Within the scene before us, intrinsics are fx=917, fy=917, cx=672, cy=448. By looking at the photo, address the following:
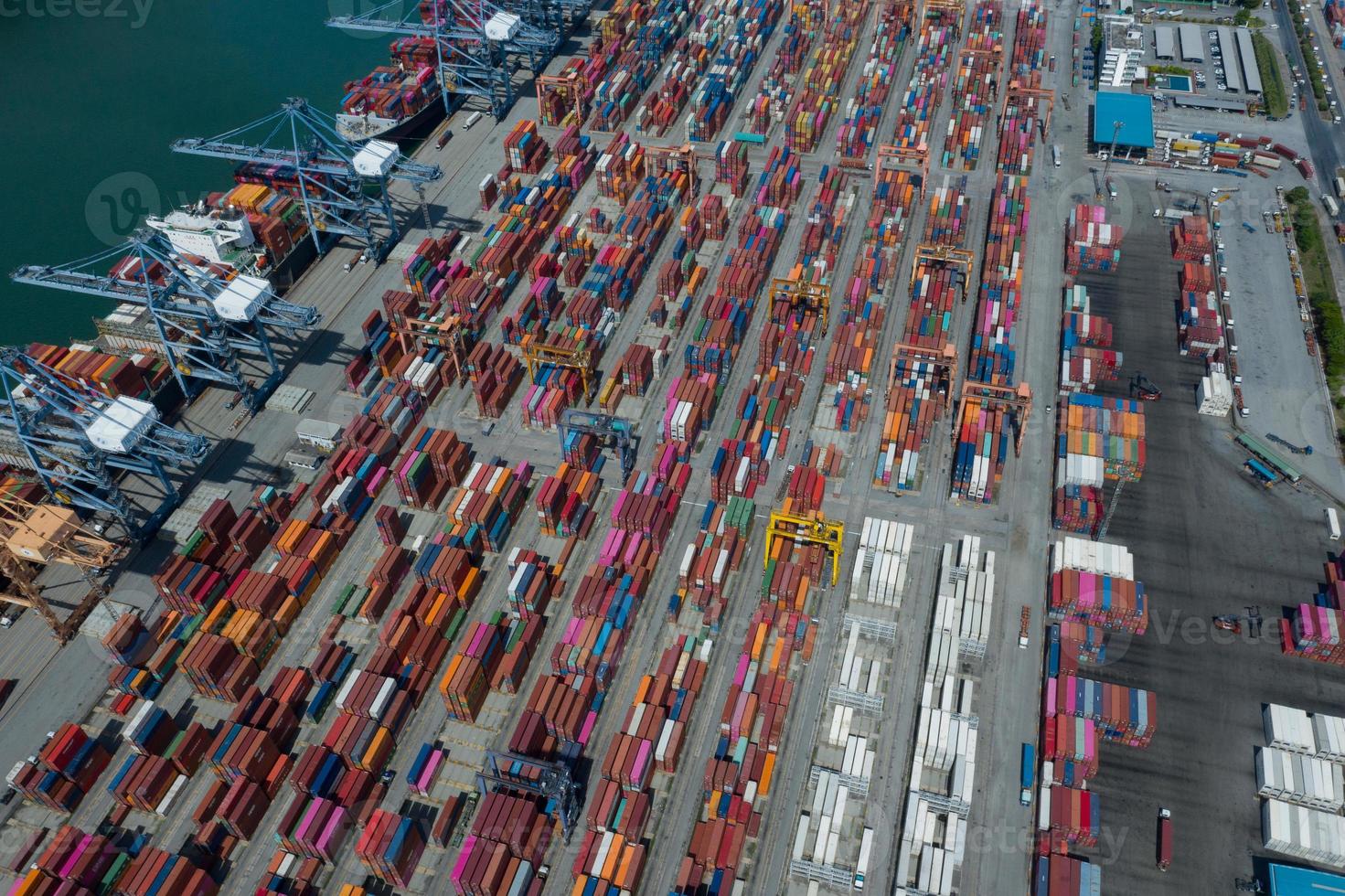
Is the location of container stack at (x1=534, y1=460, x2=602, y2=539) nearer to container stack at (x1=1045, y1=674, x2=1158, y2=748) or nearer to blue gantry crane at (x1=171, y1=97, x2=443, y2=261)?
container stack at (x1=1045, y1=674, x2=1158, y2=748)

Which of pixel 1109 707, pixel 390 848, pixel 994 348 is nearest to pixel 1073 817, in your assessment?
pixel 1109 707

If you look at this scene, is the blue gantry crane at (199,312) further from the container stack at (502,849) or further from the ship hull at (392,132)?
the container stack at (502,849)

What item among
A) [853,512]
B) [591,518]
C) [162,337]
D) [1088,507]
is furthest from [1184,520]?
[162,337]

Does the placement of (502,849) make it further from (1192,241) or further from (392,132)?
(392,132)

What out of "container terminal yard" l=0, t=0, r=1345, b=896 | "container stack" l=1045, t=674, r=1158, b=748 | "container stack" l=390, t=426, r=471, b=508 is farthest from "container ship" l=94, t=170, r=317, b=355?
"container stack" l=1045, t=674, r=1158, b=748

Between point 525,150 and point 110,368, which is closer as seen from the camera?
point 110,368

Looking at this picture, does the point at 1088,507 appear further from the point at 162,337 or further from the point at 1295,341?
the point at 162,337
